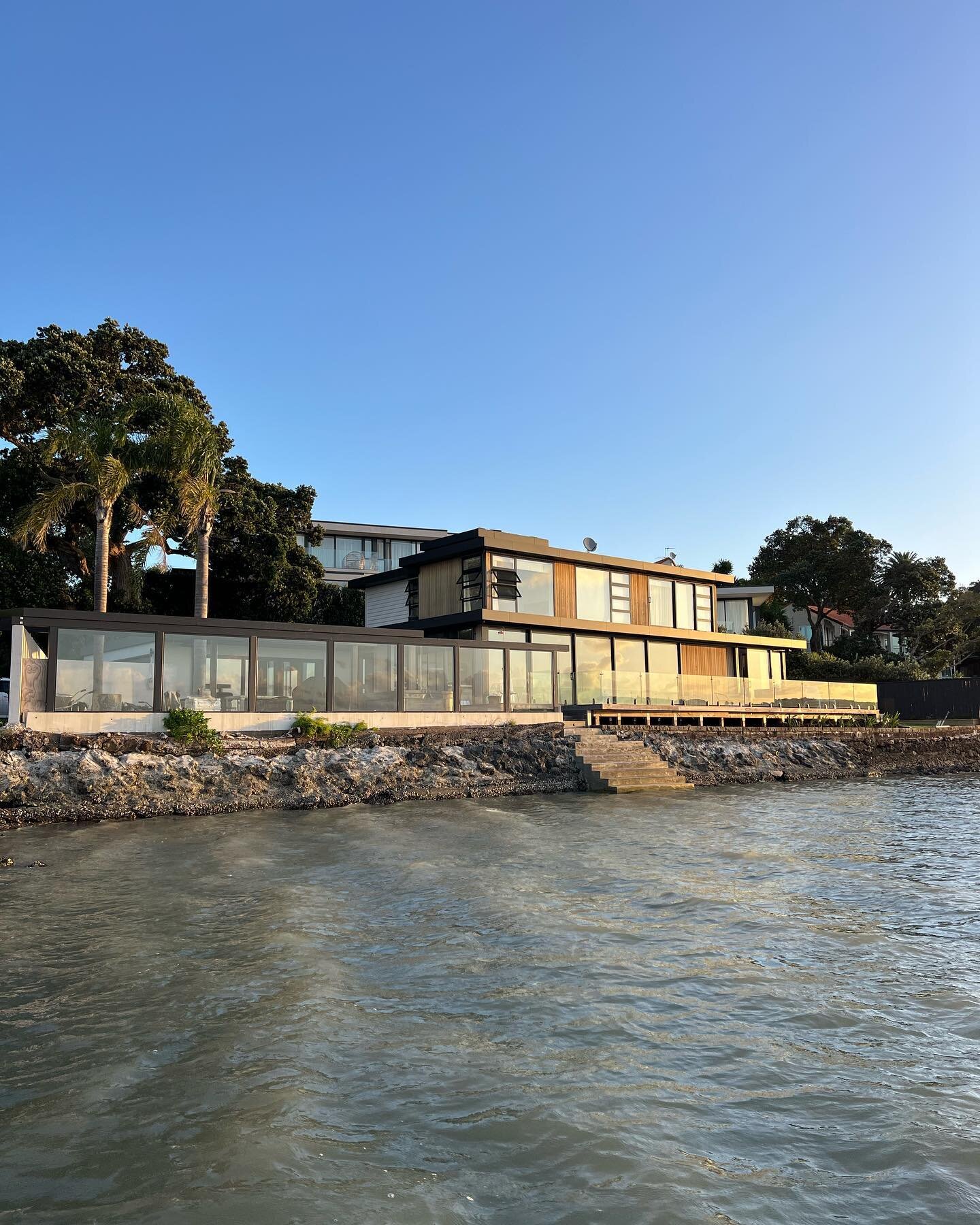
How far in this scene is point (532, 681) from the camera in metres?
29.9

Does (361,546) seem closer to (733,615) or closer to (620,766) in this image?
(733,615)

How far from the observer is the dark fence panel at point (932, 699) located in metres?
45.2

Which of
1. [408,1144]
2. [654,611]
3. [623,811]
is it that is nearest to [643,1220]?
[408,1144]

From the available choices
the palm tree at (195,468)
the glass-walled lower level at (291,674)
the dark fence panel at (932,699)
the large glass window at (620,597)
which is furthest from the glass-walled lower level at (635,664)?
the palm tree at (195,468)

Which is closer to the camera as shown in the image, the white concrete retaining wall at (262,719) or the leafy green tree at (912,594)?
the white concrete retaining wall at (262,719)

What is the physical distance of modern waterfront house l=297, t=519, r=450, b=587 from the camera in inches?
2105

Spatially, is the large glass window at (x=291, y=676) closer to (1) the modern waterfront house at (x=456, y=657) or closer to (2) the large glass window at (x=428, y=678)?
(1) the modern waterfront house at (x=456, y=657)

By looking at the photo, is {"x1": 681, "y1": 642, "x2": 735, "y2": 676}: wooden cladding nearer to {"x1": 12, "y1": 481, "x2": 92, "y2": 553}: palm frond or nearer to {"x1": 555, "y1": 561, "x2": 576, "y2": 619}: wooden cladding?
{"x1": 555, "y1": 561, "x2": 576, "y2": 619}: wooden cladding

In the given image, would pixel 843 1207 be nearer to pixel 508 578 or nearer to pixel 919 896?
pixel 919 896

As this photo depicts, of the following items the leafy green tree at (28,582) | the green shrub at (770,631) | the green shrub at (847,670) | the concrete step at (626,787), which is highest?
the leafy green tree at (28,582)

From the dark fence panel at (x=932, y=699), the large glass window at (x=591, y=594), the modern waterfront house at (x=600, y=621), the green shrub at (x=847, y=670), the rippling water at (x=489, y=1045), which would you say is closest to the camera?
the rippling water at (x=489, y=1045)

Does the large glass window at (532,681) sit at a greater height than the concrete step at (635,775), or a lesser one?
greater

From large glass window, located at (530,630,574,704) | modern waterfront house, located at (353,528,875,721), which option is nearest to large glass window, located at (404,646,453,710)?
modern waterfront house, located at (353,528,875,721)

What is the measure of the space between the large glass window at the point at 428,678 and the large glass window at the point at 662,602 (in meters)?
13.6
